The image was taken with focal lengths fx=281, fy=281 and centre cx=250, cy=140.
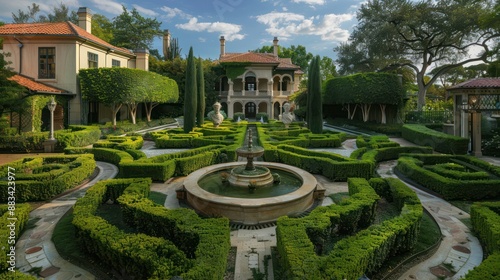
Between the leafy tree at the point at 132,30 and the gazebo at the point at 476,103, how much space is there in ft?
149

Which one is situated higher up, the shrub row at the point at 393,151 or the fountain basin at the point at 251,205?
the shrub row at the point at 393,151

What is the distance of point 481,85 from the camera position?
15320 mm

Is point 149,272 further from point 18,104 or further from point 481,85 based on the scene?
point 481,85

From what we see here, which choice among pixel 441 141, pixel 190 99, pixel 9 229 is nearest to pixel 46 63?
pixel 190 99

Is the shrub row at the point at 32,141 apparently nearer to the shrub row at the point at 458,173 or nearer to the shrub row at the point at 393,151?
the shrub row at the point at 393,151

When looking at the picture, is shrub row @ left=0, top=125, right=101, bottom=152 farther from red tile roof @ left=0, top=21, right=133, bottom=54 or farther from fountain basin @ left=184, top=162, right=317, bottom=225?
fountain basin @ left=184, top=162, right=317, bottom=225

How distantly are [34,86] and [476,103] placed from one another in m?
28.3

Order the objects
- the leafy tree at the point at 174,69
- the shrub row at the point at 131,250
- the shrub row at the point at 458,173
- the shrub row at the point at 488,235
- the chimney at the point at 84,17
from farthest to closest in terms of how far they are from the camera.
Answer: the leafy tree at the point at 174,69
the chimney at the point at 84,17
the shrub row at the point at 458,173
the shrub row at the point at 131,250
the shrub row at the point at 488,235

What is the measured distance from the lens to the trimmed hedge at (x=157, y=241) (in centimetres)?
409

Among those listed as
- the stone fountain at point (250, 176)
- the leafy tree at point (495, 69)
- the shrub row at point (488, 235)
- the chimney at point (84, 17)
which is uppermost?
the chimney at point (84, 17)

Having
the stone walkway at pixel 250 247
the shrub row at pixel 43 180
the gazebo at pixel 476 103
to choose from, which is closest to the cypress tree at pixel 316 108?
the gazebo at pixel 476 103

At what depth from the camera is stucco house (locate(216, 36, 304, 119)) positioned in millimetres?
42062

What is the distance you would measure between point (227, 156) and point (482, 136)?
15222mm

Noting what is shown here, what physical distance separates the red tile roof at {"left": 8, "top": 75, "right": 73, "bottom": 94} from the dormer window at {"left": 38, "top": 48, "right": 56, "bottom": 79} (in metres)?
1.13
